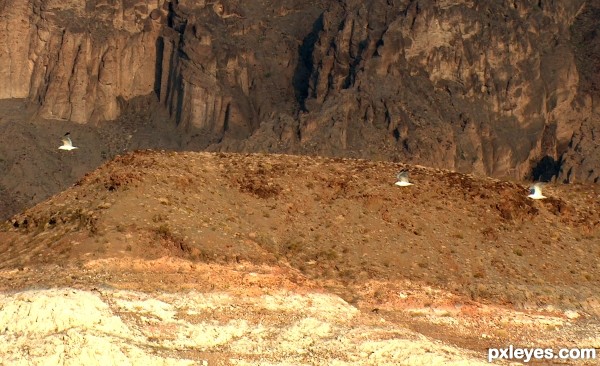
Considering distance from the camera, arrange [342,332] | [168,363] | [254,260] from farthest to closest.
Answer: [254,260], [342,332], [168,363]

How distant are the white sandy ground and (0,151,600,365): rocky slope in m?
0.06

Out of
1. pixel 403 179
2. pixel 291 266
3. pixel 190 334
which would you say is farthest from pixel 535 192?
pixel 190 334

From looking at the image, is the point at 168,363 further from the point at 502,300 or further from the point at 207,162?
the point at 207,162

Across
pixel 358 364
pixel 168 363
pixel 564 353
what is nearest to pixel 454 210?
pixel 564 353

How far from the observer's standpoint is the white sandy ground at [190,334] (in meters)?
34.9

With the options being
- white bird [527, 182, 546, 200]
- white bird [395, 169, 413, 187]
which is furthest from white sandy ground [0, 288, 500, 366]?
white bird [527, 182, 546, 200]

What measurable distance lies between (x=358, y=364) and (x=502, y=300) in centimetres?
883

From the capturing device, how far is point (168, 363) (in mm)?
34938

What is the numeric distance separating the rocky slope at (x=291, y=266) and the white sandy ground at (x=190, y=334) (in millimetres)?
55

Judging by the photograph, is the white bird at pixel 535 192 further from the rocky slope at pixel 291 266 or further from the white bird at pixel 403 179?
the white bird at pixel 403 179

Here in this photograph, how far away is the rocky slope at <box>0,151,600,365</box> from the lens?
36.4 m

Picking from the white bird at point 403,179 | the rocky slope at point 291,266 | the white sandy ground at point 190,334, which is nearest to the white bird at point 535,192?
the rocky slope at point 291,266

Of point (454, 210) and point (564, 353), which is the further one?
point (454, 210)

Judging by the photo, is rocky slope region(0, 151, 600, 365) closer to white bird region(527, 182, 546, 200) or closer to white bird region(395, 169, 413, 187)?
white bird region(395, 169, 413, 187)
